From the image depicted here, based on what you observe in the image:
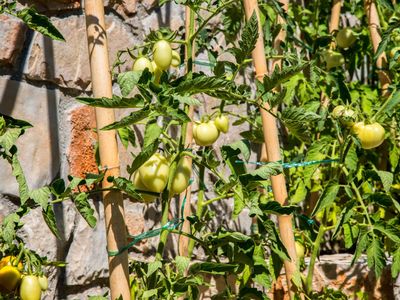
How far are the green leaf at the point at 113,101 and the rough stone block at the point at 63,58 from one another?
24.6 inches

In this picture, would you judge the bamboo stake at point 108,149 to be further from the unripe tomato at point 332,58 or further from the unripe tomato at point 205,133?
the unripe tomato at point 332,58

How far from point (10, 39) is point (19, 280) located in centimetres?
56

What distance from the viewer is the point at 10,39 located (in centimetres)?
158

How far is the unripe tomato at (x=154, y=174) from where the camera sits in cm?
128

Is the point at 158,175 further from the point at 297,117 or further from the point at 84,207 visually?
the point at 297,117

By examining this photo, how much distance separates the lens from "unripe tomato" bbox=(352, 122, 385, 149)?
1.66 m

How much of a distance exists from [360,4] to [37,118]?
1445 millimetres

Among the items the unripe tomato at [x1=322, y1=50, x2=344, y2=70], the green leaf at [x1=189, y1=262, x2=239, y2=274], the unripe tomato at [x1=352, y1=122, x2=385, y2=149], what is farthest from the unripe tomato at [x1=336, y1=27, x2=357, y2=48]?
the green leaf at [x1=189, y1=262, x2=239, y2=274]

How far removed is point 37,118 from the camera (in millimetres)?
1661

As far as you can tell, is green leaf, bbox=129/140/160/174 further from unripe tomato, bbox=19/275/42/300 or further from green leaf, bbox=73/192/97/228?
unripe tomato, bbox=19/275/42/300

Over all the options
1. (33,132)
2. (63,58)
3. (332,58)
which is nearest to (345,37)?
(332,58)

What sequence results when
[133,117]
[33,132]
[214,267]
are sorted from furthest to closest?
[33,132] → [214,267] → [133,117]

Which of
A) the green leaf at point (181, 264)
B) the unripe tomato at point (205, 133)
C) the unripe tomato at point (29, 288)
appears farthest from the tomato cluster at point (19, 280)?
the unripe tomato at point (205, 133)

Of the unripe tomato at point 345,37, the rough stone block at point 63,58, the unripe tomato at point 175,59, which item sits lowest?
the unripe tomato at point 175,59
